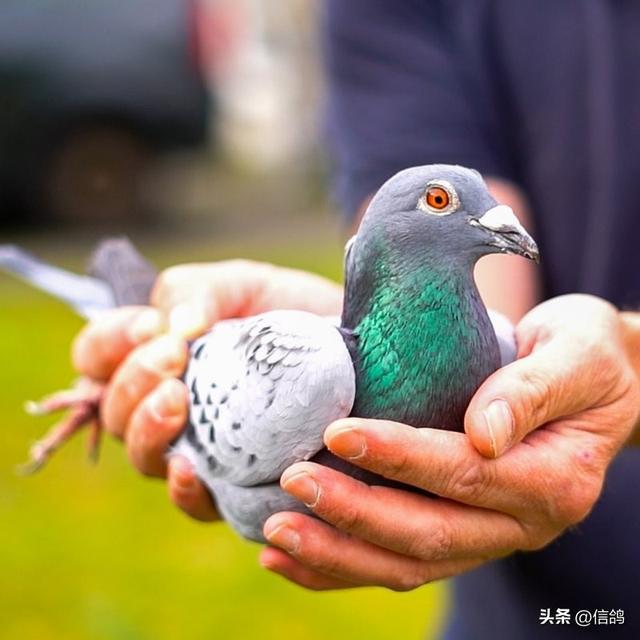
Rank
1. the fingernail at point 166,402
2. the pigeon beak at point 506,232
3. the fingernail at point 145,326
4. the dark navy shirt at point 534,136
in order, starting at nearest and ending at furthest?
1. the pigeon beak at point 506,232
2. the fingernail at point 166,402
3. the fingernail at point 145,326
4. the dark navy shirt at point 534,136

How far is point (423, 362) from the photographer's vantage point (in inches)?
63.1

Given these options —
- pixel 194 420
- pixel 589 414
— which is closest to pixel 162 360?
pixel 194 420

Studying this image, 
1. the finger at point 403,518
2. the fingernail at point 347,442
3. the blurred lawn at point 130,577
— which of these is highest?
the fingernail at point 347,442

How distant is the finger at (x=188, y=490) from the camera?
1857 millimetres

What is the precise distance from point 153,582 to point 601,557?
203 cm

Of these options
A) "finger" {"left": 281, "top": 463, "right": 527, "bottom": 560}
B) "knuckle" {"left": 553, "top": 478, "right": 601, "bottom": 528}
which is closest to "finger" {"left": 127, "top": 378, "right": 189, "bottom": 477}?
"finger" {"left": 281, "top": 463, "right": 527, "bottom": 560}

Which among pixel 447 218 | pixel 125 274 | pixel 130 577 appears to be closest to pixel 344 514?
pixel 447 218

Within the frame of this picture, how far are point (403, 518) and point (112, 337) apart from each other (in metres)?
0.77

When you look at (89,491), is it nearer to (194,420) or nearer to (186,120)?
(194,420)

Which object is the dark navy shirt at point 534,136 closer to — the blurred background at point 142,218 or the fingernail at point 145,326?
the fingernail at point 145,326

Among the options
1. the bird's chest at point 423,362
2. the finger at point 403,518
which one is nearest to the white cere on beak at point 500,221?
the bird's chest at point 423,362

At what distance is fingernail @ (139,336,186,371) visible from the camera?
6.42ft

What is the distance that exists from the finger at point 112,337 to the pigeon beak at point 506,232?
2.53 feet

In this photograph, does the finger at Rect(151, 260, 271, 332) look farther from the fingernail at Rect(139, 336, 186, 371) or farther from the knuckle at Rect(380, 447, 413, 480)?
the knuckle at Rect(380, 447, 413, 480)
